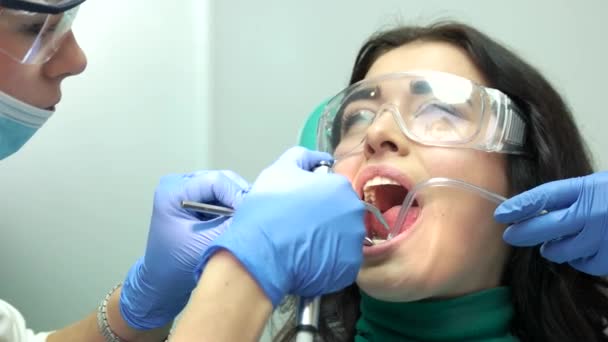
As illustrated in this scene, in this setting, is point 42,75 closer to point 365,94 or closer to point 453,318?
point 365,94

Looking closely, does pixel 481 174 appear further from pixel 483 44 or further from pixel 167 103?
pixel 167 103

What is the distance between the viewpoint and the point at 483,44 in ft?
4.28

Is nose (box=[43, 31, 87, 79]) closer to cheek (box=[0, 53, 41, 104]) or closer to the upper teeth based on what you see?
cheek (box=[0, 53, 41, 104])

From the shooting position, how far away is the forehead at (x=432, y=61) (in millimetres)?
1276

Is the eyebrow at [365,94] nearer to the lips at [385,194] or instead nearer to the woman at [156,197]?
the lips at [385,194]

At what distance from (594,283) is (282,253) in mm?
795

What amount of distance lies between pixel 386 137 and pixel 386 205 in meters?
0.19

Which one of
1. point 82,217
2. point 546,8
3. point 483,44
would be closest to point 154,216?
point 82,217

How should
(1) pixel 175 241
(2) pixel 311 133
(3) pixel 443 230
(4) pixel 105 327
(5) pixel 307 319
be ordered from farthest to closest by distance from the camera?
(2) pixel 311 133
(4) pixel 105 327
(1) pixel 175 241
(3) pixel 443 230
(5) pixel 307 319

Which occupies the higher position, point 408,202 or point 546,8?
point 546,8

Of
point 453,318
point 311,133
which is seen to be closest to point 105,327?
point 311,133

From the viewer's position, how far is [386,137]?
117 centimetres

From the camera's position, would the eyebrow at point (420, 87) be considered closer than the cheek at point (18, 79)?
No

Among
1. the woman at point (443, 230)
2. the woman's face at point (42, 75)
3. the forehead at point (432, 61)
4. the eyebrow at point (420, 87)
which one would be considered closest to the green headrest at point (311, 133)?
the woman at point (443, 230)
